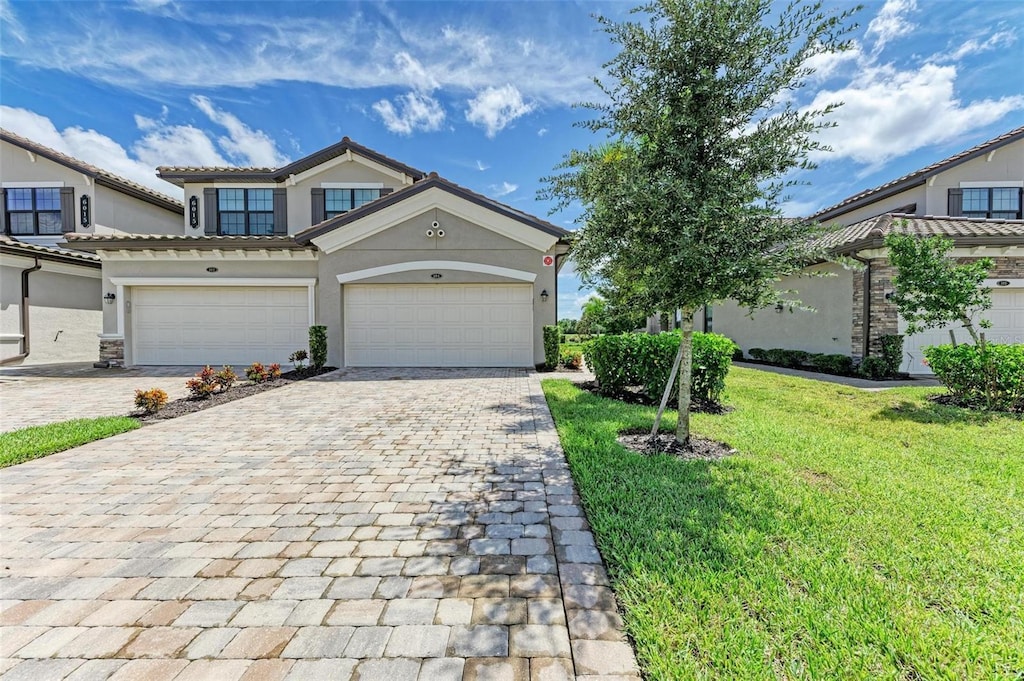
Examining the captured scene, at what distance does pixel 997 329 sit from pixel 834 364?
13.4 ft

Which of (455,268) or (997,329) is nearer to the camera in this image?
(997,329)

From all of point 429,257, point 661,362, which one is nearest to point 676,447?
point 661,362

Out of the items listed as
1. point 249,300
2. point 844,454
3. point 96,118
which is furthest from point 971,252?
point 96,118

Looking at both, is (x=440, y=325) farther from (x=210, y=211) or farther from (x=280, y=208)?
(x=210, y=211)

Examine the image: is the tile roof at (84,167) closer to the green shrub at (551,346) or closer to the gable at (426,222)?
the gable at (426,222)

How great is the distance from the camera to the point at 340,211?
15305mm

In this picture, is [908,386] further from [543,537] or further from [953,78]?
[543,537]

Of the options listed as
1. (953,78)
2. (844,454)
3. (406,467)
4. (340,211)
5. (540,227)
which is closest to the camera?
(406,467)

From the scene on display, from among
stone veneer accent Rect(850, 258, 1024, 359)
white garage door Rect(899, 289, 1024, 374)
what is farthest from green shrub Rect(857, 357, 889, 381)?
white garage door Rect(899, 289, 1024, 374)

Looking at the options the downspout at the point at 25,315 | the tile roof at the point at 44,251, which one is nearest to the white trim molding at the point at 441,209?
the tile roof at the point at 44,251

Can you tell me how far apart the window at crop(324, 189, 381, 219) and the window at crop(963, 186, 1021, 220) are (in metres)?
21.4

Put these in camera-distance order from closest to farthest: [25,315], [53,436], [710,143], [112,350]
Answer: [710,143], [53,436], [112,350], [25,315]

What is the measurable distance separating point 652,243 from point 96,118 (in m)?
20.6

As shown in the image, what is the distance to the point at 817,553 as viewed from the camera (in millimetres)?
2629
